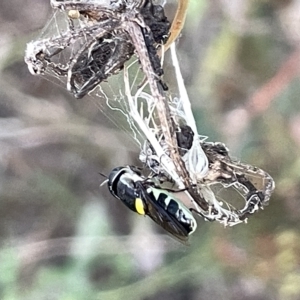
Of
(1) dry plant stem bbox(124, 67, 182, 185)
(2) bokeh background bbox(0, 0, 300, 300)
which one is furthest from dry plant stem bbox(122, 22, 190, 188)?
(2) bokeh background bbox(0, 0, 300, 300)

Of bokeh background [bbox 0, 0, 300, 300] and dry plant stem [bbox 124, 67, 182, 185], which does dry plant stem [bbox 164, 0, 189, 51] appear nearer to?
dry plant stem [bbox 124, 67, 182, 185]

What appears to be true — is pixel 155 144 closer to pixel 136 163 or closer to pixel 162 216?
pixel 162 216

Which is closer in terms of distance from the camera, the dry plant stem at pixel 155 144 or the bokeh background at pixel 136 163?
the dry plant stem at pixel 155 144

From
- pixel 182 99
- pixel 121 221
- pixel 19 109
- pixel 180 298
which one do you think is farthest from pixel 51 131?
pixel 182 99

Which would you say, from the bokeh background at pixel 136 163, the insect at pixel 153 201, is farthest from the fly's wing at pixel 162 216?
the bokeh background at pixel 136 163

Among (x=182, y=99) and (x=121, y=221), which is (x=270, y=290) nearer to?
(x=121, y=221)

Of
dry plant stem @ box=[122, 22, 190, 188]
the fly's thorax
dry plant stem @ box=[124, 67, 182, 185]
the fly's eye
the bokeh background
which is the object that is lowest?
the bokeh background

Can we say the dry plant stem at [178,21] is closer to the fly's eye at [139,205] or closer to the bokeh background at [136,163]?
the fly's eye at [139,205]
